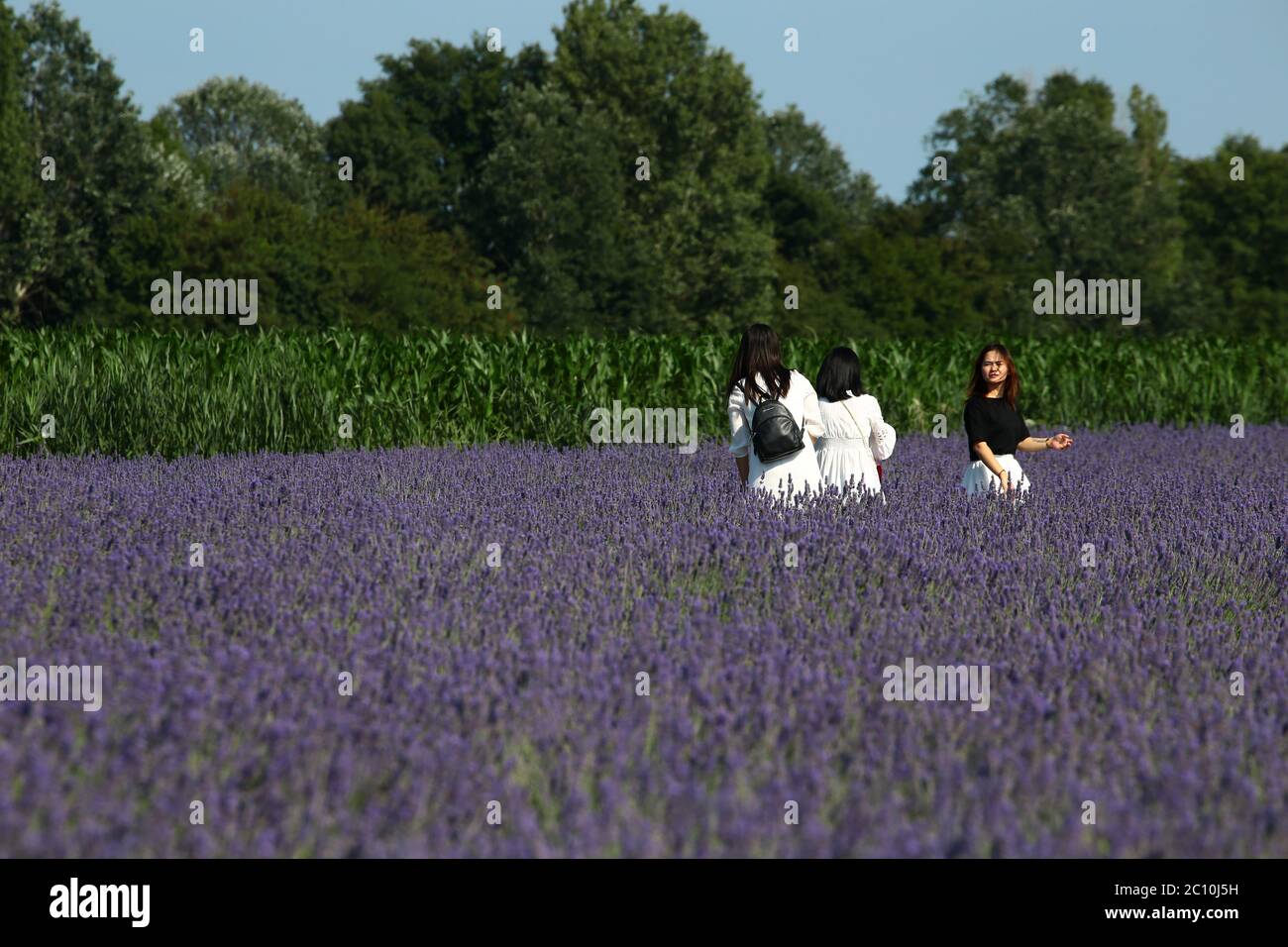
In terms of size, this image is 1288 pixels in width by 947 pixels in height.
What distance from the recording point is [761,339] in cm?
752

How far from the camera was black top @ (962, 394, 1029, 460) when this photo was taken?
8398mm

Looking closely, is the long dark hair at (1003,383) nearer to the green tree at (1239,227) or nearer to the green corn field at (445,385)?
the green corn field at (445,385)

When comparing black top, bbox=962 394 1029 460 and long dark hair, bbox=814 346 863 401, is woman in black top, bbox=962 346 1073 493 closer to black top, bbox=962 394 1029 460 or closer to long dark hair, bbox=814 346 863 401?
black top, bbox=962 394 1029 460

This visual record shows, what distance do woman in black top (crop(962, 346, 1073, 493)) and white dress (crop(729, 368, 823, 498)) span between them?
1123 millimetres

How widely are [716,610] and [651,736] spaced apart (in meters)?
1.62

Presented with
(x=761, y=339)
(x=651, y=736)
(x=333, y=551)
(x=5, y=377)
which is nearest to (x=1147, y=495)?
(x=761, y=339)

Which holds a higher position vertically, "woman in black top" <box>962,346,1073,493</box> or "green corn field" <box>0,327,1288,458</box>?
"green corn field" <box>0,327,1288,458</box>

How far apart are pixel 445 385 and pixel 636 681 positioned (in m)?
13.6

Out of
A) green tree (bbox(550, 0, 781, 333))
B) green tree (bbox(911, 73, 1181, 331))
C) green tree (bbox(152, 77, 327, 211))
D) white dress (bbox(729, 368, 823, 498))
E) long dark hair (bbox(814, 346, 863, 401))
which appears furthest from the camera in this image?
green tree (bbox(152, 77, 327, 211))

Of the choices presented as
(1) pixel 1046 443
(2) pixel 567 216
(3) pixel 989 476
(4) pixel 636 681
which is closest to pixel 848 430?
(3) pixel 989 476

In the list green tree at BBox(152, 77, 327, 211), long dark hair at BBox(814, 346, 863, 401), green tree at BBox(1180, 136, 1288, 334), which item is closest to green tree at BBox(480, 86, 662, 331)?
green tree at BBox(152, 77, 327, 211)

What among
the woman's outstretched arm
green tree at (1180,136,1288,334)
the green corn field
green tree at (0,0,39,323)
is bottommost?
the woman's outstretched arm
